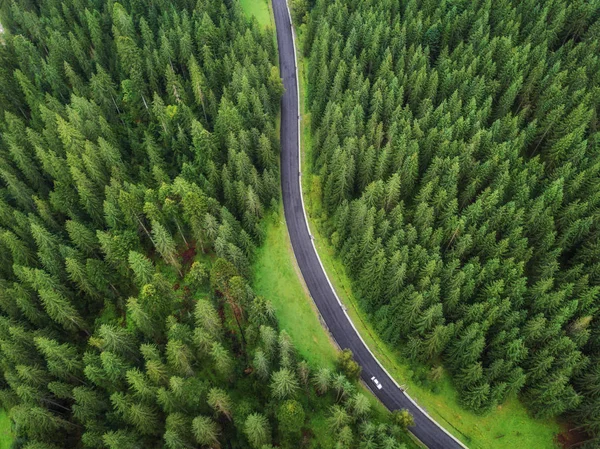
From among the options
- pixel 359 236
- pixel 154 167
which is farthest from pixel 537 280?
pixel 154 167

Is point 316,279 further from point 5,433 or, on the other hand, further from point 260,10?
point 260,10

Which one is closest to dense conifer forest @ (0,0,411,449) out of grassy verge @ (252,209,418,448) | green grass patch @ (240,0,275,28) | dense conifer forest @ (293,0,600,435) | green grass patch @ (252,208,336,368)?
grassy verge @ (252,209,418,448)

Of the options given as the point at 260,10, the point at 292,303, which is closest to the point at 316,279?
the point at 292,303

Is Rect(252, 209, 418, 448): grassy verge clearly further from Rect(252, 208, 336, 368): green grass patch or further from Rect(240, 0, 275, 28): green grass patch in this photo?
Rect(240, 0, 275, 28): green grass patch

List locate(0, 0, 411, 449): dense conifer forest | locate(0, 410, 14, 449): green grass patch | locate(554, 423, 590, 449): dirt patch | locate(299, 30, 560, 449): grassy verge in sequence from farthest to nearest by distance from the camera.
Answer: locate(0, 410, 14, 449): green grass patch < locate(299, 30, 560, 449): grassy verge < locate(554, 423, 590, 449): dirt patch < locate(0, 0, 411, 449): dense conifer forest

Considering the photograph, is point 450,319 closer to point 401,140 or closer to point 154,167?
point 401,140

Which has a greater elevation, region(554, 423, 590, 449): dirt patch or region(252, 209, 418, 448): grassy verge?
region(252, 209, 418, 448): grassy verge

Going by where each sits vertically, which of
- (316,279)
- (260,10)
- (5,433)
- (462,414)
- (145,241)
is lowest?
(5,433)
